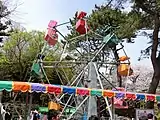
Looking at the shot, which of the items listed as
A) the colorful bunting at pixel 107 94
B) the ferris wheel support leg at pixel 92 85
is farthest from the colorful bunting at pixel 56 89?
the ferris wheel support leg at pixel 92 85

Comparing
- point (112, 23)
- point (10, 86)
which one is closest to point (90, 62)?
point (10, 86)

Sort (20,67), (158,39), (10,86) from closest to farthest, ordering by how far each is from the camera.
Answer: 1. (10,86)
2. (158,39)
3. (20,67)

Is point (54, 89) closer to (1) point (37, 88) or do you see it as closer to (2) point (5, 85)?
(1) point (37, 88)

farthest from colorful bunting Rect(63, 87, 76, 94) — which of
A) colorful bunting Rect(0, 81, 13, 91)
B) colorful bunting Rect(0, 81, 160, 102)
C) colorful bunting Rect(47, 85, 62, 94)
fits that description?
colorful bunting Rect(0, 81, 13, 91)

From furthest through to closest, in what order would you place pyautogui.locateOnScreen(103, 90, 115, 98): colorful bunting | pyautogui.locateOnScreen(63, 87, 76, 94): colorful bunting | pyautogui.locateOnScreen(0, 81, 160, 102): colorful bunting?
1. pyautogui.locateOnScreen(103, 90, 115, 98): colorful bunting
2. pyautogui.locateOnScreen(63, 87, 76, 94): colorful bunting
3. pyautogui.locateOnScreen(0, 81, 160, 102): colorful bunting

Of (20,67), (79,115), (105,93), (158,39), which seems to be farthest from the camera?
(20,67)

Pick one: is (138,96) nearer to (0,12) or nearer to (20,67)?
(0,12)

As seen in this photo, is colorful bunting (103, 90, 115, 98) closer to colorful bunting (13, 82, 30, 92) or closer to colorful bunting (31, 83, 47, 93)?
colorful bunting (31, 83, 47, 93)

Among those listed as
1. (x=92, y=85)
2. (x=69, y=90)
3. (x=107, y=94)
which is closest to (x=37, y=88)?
(x=69, y=90)

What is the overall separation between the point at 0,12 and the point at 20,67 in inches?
464

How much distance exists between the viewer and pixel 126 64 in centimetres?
1675

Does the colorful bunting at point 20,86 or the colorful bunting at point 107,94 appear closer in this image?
the colorful bunting at point 20,86

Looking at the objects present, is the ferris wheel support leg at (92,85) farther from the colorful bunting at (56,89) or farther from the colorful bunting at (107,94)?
the colorful bunting at (107,94)

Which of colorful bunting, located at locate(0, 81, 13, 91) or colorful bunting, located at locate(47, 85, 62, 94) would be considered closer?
colorful bunting, located at locate(0, 81, 13, 91)
